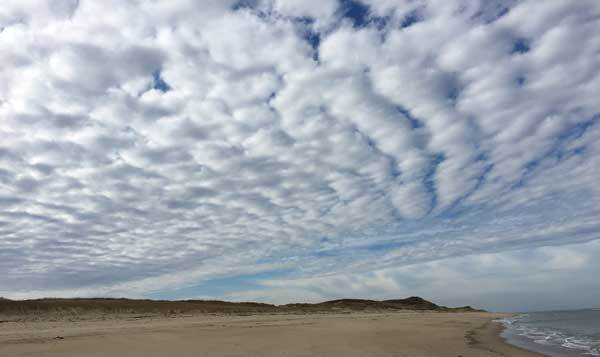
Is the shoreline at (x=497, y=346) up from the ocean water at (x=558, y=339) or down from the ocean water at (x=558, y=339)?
up

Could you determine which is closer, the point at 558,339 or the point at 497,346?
the point at 497,346

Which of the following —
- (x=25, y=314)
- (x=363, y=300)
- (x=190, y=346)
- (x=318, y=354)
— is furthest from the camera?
(x=363, y=300)

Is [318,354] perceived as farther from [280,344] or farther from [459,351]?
[459,351]

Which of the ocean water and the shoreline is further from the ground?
the shoreline

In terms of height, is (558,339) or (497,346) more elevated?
(497,346)

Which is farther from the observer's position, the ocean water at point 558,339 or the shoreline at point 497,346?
the ocean water at point 558,339

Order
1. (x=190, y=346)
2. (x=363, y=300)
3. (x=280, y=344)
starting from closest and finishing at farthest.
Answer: (x=190, y=346)
(x=280, y=344)
(x=363, y=300)

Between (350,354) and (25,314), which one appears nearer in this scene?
(350,354)

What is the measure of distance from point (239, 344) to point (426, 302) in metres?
171

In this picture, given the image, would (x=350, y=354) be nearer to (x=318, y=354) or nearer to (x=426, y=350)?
(x=318, y=354)

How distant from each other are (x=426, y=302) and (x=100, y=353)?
176 metres

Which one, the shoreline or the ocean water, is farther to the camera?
the ocean water

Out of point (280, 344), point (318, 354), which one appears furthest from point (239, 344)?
point (318, 354)

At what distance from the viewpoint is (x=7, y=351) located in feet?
41.6
